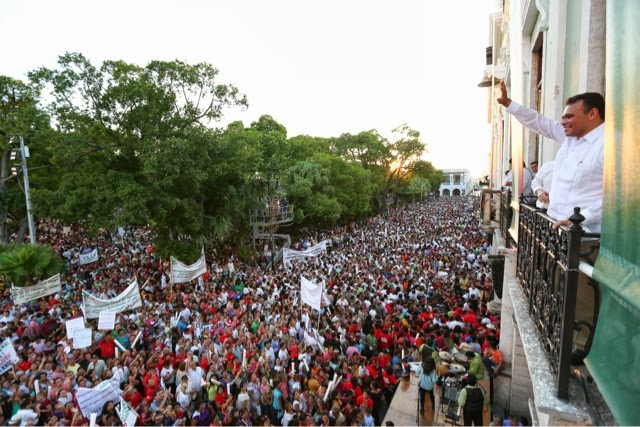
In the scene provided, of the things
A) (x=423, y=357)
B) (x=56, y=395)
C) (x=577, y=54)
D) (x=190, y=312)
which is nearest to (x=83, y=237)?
(x=190, y=312)

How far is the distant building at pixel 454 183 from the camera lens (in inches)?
5084

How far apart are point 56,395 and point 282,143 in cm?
2708

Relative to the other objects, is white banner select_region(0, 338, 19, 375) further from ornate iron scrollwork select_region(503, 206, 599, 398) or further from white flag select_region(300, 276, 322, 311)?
ornate iron scrollwork select_region(503, 206, 599, 398)

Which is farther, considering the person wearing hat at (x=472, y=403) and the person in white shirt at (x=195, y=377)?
the person in white shirt at (x=195, y=377)

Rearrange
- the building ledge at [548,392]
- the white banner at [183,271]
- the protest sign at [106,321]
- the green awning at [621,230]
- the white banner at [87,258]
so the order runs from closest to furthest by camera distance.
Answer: the green awning at [621,230] → the building ledge at [548,392] → the protest sign at [106,321] → the white banner at [183,271] → the white banner at [87,258]

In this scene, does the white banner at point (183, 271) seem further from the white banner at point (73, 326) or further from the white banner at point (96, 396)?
the white banner at point (96, 396)

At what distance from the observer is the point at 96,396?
6.64 metres

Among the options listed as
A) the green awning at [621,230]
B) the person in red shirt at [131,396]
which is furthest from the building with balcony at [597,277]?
the person in red shirt at [131,396]

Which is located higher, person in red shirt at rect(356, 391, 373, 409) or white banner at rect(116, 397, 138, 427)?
white banner at rect(116, 397, 138, 427)

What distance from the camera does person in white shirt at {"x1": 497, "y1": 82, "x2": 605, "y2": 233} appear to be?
275 cm

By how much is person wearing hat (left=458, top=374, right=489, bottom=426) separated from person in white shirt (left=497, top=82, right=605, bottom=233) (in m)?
4.72

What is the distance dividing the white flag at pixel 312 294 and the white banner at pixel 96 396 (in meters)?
5.00

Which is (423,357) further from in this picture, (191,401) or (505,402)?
(191,401)

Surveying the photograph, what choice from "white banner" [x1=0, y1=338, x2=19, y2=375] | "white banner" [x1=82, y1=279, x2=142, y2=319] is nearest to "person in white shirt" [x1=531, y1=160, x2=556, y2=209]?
"white banner" [x1=0, y1=338, x2=19, y2=375]
